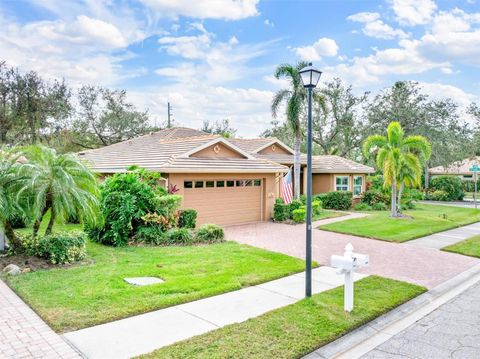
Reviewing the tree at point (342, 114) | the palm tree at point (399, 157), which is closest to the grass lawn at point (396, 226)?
the palm tree at point (399, 157)

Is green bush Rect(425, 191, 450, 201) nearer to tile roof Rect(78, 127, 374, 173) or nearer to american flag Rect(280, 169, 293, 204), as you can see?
tile roof Rect(78, 127, 374, 173)

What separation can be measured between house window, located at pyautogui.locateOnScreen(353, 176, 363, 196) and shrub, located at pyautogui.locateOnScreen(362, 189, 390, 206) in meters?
1.14

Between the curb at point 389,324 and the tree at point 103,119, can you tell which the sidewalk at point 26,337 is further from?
the tree at point 103,119

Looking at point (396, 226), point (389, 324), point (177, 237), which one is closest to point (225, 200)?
point (177, 237)

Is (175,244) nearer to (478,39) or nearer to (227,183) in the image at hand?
(227,183)

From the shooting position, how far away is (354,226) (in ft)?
49.5

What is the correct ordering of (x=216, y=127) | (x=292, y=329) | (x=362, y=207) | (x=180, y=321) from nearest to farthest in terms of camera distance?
(x=292, y=329), (x=180, y=321), (x=362, y=207), (x=216, y=127)

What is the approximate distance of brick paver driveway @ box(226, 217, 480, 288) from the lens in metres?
8.66

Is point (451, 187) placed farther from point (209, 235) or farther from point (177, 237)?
point (177, 237)

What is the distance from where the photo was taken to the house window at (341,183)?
926 inches

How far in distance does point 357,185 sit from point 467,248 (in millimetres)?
13354

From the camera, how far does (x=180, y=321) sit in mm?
5535

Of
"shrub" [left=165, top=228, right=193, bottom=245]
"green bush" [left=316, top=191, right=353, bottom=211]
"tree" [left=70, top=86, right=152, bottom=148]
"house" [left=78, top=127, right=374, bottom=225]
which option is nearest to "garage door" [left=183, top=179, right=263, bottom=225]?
"house" [left=78, top=127, right=374, bottom=225]

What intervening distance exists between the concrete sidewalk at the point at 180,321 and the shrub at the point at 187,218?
19.2 feet
